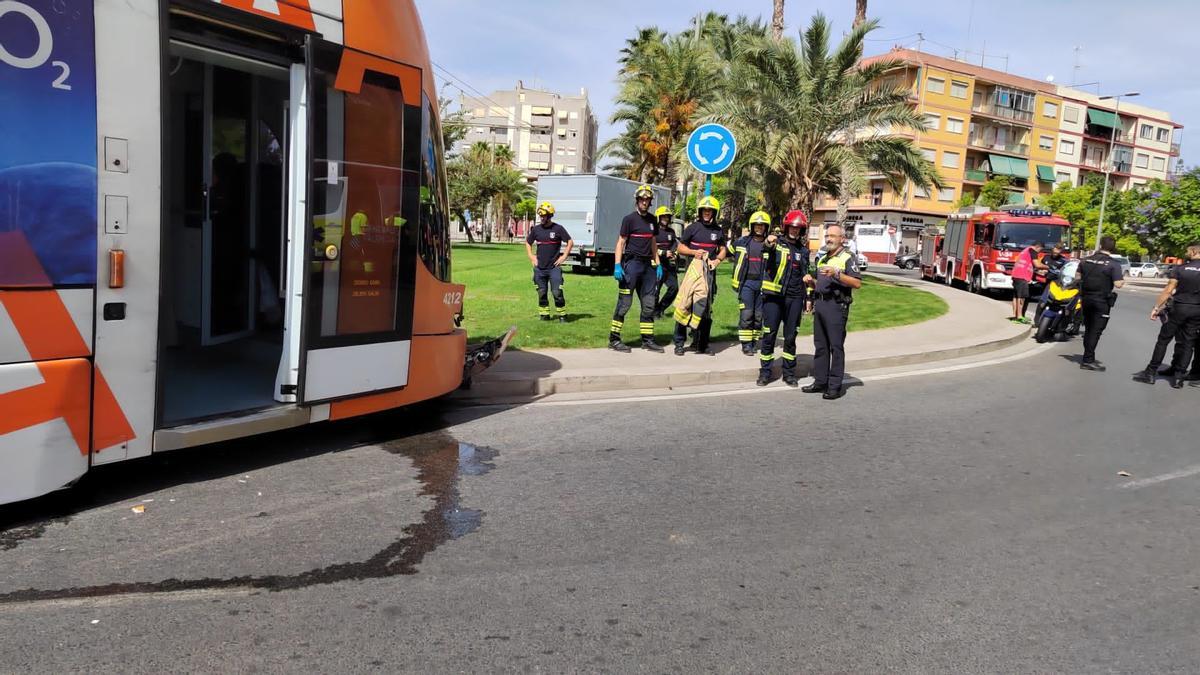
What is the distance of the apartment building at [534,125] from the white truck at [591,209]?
8290 centimetres

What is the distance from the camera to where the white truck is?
→ 2578 centimetres

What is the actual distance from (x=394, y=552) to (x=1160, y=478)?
18.1 ft

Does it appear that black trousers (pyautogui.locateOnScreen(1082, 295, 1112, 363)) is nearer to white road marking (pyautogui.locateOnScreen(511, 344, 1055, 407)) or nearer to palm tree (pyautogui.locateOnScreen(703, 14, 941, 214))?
white road marking (pyautogui.locateOnScreen(511, 344, 1055, 407))

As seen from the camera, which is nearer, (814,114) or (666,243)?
(666,243)

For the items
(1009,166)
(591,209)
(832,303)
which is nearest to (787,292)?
(832,303)

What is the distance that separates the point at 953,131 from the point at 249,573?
67.0 metres

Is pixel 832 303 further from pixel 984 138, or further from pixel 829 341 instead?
pixel 984 138

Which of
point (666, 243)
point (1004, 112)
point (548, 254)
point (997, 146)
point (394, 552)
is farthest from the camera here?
point (997, 146)

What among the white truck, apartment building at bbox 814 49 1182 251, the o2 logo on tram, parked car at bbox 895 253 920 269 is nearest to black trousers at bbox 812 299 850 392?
the o2 logo on tram

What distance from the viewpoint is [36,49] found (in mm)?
3729

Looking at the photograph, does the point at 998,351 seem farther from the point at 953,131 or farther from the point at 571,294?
the point at 953,131

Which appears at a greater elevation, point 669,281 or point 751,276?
point 751,276

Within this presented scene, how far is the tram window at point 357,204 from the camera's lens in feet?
16.3

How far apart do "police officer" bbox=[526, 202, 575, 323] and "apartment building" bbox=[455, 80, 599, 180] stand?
97702 mm
